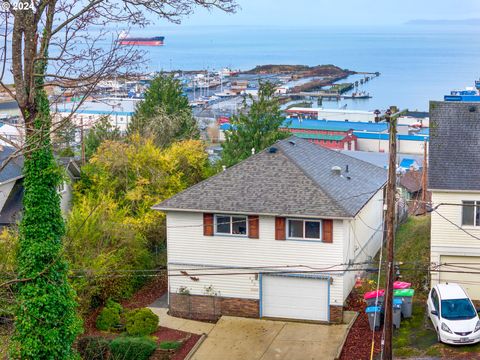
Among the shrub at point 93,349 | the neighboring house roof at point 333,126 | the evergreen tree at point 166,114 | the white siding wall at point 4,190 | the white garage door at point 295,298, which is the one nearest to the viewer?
the shrub at point 93,349

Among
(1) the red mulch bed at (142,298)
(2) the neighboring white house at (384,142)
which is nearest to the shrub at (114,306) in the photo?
(1) the red mulch bed at (142,298)

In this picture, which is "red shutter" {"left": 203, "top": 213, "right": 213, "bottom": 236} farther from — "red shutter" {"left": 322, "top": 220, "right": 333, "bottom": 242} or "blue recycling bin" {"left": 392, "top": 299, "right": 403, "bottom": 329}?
"blue recycling bin" {"left": 392, "top": 299, "right": 403, "bottom": 329}

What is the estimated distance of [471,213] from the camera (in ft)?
89.5

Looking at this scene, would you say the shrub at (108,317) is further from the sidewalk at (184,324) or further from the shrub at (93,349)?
the shrub at (93,349)

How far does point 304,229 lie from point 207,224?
3.78 metres

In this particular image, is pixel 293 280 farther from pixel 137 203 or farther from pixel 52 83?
pixel 52 83

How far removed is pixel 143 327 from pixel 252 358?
4436 millimetres

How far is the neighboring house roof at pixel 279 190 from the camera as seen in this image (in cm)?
2712

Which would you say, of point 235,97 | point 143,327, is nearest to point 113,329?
point 143,327

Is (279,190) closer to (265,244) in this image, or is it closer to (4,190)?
(265,244)

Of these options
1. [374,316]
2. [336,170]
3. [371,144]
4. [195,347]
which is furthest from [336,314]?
[371,144]

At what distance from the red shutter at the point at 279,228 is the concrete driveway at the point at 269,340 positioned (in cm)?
324

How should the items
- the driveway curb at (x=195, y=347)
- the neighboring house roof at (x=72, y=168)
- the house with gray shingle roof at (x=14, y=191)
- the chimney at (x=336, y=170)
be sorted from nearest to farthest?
the driveway curb at (x=195, y=347), the chimney at (x=336, y=170), the house with gray shingle roof at (x=14, y=191), the neighboring house roof at (x=72, y=168)

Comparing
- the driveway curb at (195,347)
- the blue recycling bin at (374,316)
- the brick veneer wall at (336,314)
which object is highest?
the blue recycling bin at (374,316)
